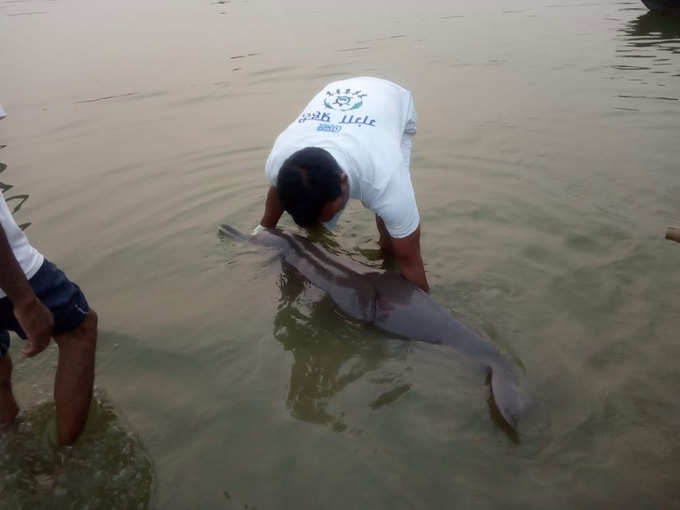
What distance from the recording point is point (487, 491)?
2236mm

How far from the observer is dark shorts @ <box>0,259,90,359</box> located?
2028 mm

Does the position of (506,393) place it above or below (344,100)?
below

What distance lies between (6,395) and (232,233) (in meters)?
2.04

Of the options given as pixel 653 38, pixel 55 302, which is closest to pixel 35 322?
pixel 55 302

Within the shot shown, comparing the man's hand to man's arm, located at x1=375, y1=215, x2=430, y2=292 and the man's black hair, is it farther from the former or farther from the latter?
man's arm, located at x1=375, y1=215, x2=430, y2=292

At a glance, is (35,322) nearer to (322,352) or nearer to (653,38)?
(322,352)

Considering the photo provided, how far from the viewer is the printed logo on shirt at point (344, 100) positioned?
10.4ft

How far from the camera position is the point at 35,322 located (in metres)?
1.89

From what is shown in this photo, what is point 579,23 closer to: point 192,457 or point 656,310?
point 656,310

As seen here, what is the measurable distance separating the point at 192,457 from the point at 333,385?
2.59ft

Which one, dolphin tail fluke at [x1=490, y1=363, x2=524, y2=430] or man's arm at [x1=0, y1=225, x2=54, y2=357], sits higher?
man's arm at [x1=0, y1=225, x2=54, y2=357]

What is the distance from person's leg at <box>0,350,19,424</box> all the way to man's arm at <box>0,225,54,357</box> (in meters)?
0.62

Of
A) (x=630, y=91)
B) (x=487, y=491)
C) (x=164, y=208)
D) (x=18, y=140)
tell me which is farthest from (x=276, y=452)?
(x=630, y=91)

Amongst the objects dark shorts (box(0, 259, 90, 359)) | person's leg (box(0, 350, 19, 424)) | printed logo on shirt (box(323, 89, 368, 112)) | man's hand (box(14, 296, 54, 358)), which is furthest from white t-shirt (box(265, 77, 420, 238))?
person's leg (box(0, 350, 19, 424))
